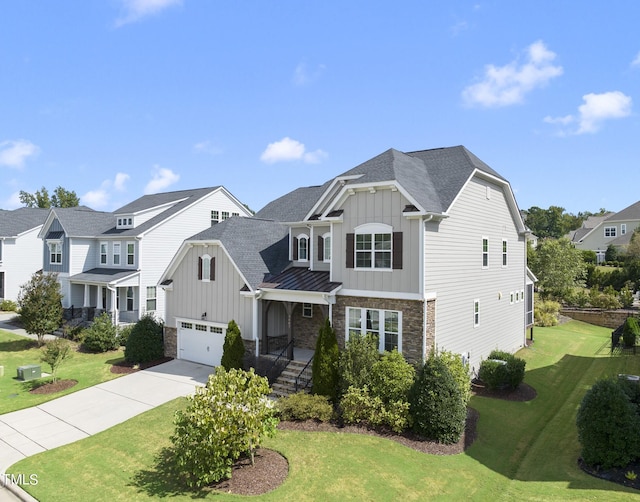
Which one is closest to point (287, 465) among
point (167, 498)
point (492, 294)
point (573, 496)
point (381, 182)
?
point (167, 498)

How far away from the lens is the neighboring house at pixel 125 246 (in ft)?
Answer: 99.7

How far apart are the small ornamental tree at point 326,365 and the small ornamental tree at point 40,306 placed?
1912 centimetres

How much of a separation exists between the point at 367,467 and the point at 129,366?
586 inches

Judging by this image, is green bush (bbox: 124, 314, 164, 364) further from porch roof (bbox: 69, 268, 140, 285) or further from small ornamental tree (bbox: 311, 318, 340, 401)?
small ornamental tree (bbox: 311, 318, 340, 401)

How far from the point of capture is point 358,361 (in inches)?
603

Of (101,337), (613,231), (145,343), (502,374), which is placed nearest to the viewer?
(502,374)

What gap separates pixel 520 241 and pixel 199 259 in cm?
1775

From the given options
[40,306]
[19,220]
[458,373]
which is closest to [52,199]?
[19,220]

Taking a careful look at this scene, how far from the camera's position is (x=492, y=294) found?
2145 cm

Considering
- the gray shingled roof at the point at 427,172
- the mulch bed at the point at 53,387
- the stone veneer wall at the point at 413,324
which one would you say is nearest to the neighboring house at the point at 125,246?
the mulch bed at the point at 53,387

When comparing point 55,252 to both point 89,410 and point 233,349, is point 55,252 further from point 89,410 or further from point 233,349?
point 233,349

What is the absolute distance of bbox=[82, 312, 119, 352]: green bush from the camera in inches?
985

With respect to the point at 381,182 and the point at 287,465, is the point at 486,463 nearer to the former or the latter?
the point at 287,465

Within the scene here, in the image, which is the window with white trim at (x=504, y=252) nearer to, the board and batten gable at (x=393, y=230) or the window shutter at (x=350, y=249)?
the board and batten gable at (x=393, y=230)
